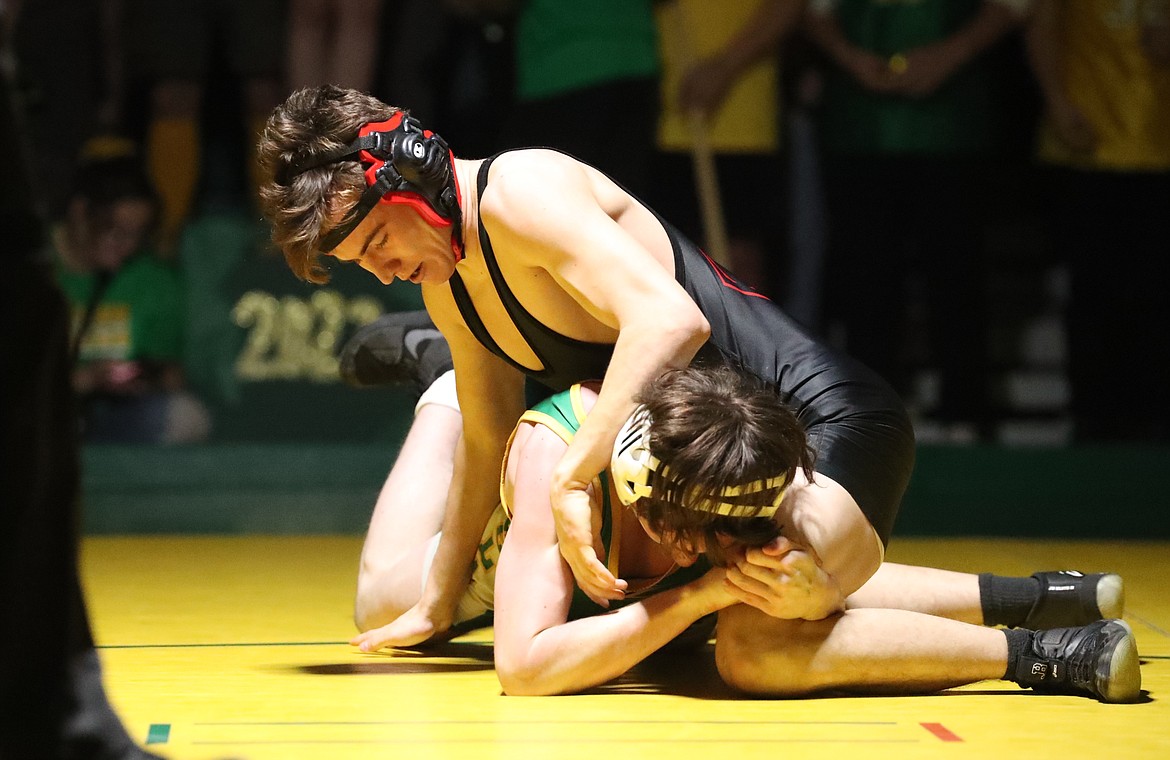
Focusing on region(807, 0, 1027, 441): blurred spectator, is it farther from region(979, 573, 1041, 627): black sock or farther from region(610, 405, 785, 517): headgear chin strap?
region(610, 405, 785, 517): headgear chin strap

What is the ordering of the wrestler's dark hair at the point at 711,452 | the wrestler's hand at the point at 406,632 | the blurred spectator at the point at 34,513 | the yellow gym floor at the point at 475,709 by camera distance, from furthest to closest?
the wrestler's hand at the point at 406,632 < the wrestler's dark hair at the point at 711,452 < the yellow gym floor at the point at 475,709 < the blurred spectator at the point at 34,513

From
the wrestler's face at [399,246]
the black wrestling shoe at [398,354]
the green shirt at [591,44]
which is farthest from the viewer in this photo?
the green shirt at [591,44]

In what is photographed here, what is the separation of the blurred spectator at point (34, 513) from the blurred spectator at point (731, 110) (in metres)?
3.44

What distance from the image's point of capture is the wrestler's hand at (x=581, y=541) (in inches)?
86.0

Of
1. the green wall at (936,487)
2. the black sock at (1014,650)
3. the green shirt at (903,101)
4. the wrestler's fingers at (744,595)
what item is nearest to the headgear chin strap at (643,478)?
the wrestler's fingers at (744,595)

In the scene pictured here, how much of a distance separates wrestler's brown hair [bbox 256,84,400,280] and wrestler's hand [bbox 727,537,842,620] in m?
0.78

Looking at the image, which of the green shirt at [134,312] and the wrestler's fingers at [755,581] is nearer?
the wrestler's fingers at [755,581]

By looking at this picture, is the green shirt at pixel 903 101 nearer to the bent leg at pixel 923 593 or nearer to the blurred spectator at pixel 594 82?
the blurred spectator at pixel 594 82

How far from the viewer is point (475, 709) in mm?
2252

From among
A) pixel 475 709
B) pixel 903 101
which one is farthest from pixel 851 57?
pixel 475 709

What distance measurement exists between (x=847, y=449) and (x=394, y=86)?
9.86 ft

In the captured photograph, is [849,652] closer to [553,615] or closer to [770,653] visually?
[770,653]

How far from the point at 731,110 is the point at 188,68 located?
5.79ft

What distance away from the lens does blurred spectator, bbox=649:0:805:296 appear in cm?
478
